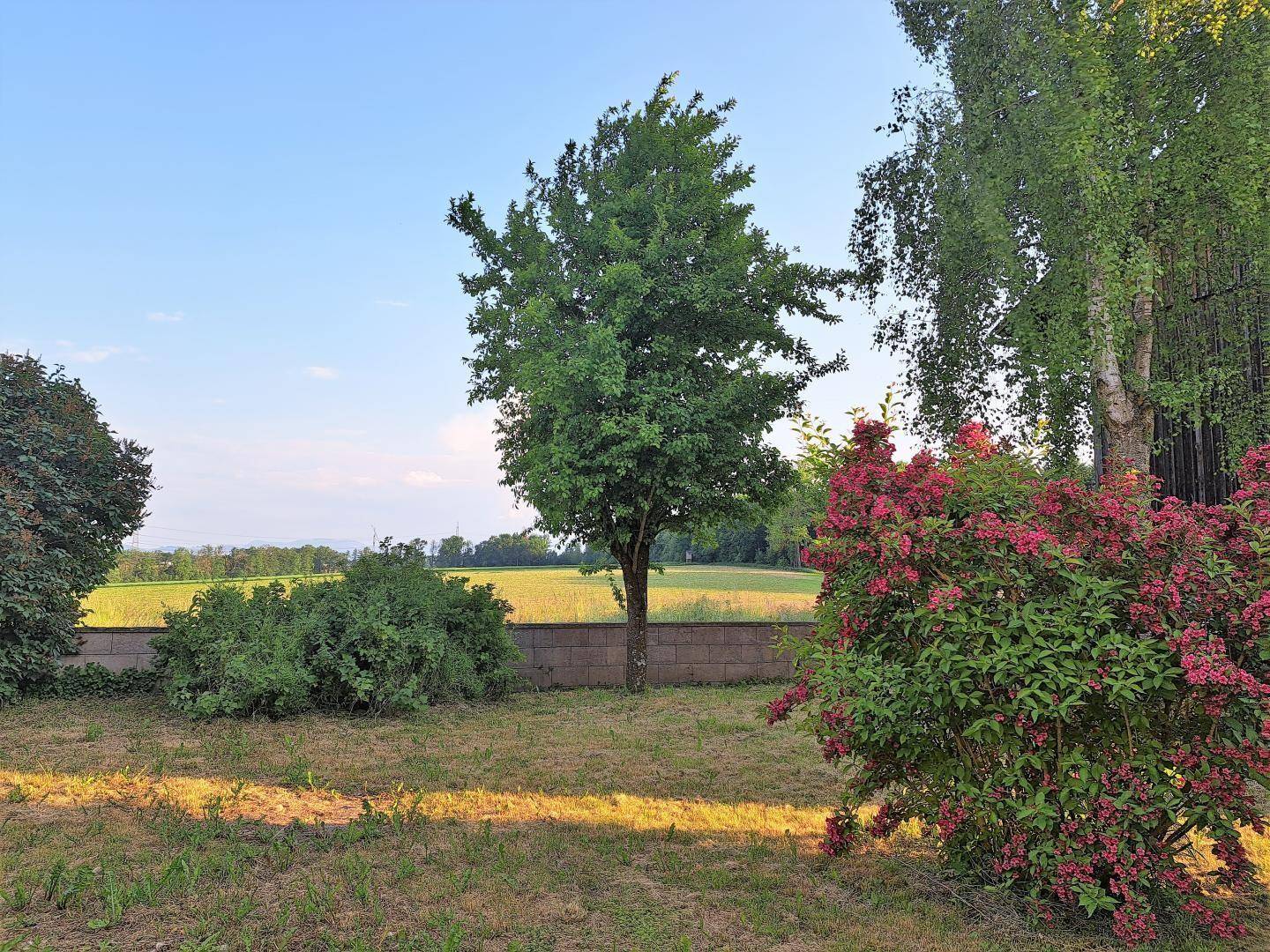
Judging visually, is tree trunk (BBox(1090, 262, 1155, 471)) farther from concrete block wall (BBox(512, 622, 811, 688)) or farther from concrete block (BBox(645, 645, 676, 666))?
concrete block (BBox(645, 645, 676, 666))

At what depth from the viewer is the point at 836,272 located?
12641 mm

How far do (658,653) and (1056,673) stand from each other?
9.39 m

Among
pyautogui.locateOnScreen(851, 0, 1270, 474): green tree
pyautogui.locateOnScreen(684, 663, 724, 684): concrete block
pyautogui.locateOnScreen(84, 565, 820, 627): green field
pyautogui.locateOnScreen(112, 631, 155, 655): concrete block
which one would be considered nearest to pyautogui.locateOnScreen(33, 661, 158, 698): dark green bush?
pyautogui.locateOnScreen(112, 631, 155, 655): concrete block

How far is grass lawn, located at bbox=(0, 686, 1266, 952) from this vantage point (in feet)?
13.0

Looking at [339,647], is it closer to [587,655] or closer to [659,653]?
[587,655]

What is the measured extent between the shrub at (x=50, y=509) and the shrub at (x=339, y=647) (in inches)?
53.3

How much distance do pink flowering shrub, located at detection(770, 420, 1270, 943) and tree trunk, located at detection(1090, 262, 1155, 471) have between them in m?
7.45

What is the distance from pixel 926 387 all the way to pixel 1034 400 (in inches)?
90.2

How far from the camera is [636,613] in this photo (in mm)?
12234

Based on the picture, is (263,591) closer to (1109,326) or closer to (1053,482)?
(1053,482)

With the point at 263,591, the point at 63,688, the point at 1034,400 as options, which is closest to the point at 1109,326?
the point at 1034,400

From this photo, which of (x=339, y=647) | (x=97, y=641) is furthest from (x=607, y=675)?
(x=97, y=641)

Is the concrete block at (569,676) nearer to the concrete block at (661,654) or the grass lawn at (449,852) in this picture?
the concrete block at (661,654)

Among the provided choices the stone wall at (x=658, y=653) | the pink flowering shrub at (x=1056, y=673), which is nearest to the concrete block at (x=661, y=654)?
the stone wall at (x=658, y=653)
